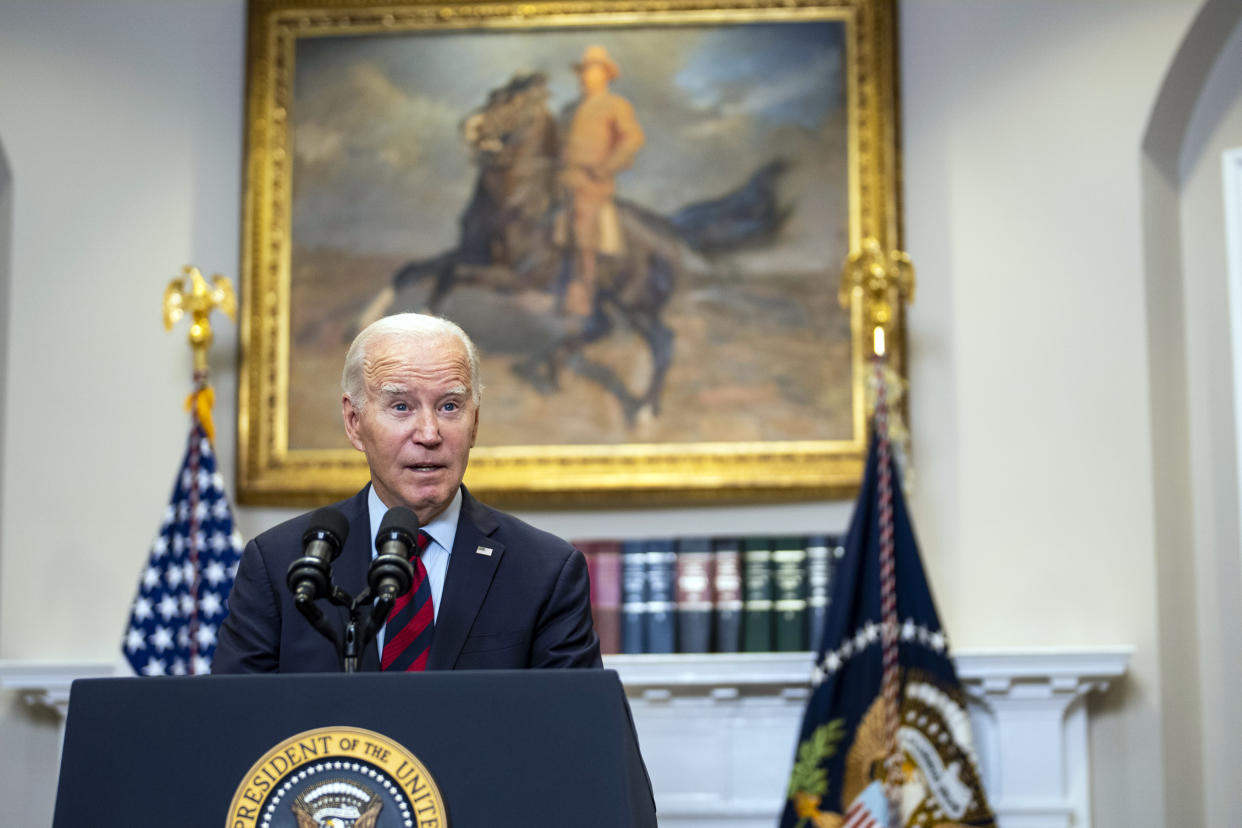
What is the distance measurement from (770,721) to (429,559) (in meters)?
3.04

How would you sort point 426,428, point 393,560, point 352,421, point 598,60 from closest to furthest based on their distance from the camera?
1. point 393,560
2. point 426,428
3. point 352,421
4. point 598,60

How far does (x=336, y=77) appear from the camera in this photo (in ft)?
19.1

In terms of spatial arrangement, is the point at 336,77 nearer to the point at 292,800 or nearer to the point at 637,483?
the point at 637,483

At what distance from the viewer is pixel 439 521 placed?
8.18ft

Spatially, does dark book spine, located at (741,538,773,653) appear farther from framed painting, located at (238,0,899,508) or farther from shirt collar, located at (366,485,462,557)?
shirt collar, located at (366,485,462,557)

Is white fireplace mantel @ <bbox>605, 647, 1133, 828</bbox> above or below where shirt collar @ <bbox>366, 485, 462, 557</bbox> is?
below

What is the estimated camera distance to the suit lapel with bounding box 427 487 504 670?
7.50 ft

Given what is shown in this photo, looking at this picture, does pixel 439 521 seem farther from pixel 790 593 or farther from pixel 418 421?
pixel 790 593

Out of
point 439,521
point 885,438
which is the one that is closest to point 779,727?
point 885,438

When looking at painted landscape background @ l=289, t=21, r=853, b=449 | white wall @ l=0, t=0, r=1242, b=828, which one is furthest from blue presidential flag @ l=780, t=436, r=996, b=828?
painted landscape background @ l=289, t=21, r=853, b=449

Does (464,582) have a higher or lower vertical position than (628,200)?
lower

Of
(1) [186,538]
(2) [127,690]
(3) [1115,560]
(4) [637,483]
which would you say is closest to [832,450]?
(4) [637,483]

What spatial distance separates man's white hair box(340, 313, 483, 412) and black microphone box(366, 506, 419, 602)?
56cm

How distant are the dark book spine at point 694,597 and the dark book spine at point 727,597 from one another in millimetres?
27
